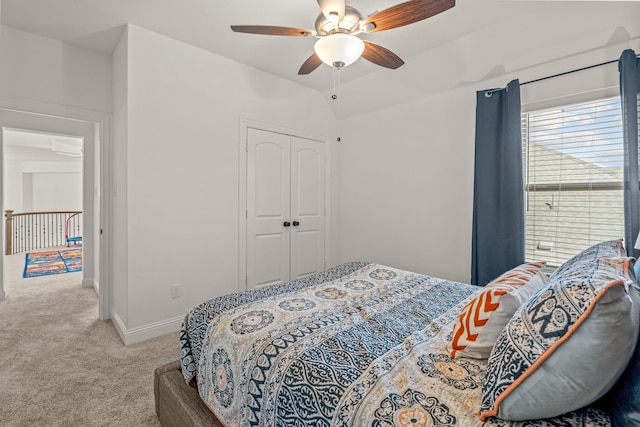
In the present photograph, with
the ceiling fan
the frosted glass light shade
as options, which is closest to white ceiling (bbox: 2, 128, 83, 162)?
the ceiling fan

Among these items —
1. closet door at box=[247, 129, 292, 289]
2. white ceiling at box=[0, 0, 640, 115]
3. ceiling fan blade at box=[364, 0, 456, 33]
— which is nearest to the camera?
ceiling fan blade at box=[364, 0, 456, 33]

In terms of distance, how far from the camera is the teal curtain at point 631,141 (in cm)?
196

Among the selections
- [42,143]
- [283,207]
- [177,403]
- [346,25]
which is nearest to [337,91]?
[283,207]

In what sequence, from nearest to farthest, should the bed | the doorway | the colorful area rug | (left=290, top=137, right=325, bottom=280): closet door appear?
the bed → the doorway → (left=290, top=137, right=325, bottom=280): closet door → the colorful area rug

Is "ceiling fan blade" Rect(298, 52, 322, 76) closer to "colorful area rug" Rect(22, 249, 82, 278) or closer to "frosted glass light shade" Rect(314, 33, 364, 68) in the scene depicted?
"frosted glass light shade" Rect(314, 33, 364, 68)

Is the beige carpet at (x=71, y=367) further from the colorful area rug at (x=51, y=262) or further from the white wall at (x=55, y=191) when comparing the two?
the white wall at (x=55, y=191)

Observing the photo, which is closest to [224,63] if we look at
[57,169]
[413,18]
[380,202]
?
[413,18]

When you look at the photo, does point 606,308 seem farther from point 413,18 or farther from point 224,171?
point 224,171

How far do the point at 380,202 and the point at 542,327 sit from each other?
298 centimetres

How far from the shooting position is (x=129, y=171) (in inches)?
99.8

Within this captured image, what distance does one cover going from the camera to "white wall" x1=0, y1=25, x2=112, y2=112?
256 centimetres

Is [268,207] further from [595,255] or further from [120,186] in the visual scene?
[595,255]

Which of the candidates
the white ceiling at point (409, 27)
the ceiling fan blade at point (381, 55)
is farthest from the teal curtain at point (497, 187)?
the ceiling fan blade at point (381, 55)

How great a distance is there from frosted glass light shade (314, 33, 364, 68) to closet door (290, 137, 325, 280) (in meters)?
1.83
